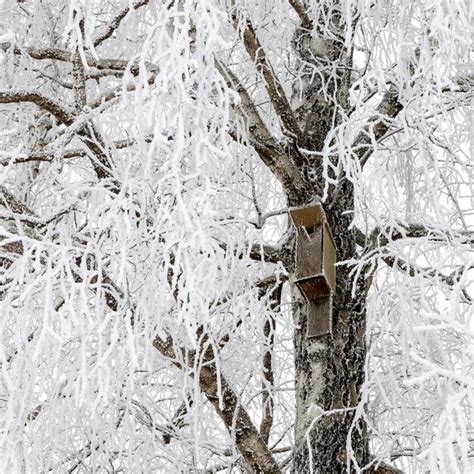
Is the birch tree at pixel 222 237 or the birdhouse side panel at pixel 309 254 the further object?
the birdhouse side panel at pixel 309 254

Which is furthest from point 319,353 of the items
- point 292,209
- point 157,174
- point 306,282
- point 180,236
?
point 180,236

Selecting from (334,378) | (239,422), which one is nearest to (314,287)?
(334,378)

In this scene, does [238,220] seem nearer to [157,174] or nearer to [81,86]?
[157,174]

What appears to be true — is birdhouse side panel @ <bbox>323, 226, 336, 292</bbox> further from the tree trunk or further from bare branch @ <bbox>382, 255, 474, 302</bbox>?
bare branch @ <bbox>382, 255, 474, 302</bbox>

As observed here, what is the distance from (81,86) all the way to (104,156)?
287 mm

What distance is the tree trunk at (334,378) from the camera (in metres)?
3.83

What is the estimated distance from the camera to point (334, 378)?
3.98 metres

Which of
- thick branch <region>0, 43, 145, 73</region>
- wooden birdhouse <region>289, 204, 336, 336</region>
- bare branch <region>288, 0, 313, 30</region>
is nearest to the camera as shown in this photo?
wooden birdhouse <region>289, 204, 336, 336</region>

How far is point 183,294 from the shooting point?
2582 millimetres

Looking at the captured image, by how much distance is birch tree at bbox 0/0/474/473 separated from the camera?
2773 millimetres

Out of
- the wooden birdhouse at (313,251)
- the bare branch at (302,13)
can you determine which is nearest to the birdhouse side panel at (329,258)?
the wooden birdhouse at (313,251)

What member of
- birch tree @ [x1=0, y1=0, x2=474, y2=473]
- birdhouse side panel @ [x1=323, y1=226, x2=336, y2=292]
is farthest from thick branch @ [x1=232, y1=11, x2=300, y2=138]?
birdhouse side panel @ [x1=323, y1=226, x2=336, y2=292]

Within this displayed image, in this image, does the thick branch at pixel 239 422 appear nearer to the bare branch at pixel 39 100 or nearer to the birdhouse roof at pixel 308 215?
the birdhouse roof at pixel 308 215

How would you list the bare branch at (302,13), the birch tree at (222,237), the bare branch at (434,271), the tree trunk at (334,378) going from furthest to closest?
1. the bare branch at (302,13)
2. the tree trunk at (334,378)
3. the bare branch at (434,271)
4. the birch tree at (222,237)
